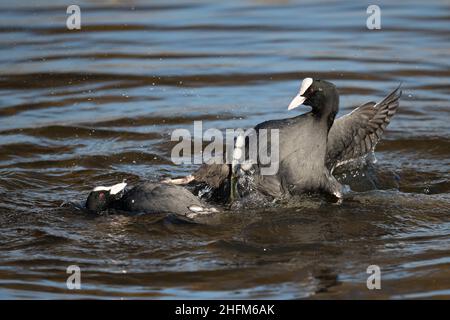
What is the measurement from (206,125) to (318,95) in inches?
73.7

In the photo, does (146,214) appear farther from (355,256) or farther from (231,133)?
(231,133)

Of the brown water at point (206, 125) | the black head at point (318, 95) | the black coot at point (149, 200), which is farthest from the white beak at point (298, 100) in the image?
the black coot at point (149, 200)

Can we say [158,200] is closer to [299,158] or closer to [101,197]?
[101,197]

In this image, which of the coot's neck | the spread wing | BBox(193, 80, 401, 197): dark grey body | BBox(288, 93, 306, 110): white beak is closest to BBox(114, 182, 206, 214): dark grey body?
BBox(193, 80, 401, 197): dark grey body

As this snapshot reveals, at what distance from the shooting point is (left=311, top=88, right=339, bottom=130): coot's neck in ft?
20.4

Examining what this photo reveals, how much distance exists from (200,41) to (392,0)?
3.05 m

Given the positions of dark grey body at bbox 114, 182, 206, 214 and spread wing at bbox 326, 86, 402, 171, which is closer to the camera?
dark grey body at bbox 114, 182, 206, 214

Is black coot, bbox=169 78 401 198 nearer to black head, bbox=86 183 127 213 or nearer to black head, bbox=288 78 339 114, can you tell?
black head, bbox=288 78 339 114

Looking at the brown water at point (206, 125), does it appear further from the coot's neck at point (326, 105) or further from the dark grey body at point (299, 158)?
the coot's neck at point (326, 105)

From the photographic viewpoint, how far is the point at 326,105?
20.4 ft

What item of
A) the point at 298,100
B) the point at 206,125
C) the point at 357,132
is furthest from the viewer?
the point at 206,125

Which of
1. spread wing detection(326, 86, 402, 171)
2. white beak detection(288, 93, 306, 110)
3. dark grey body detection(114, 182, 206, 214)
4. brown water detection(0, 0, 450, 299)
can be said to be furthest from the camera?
spread wing detection(326, 86, 402, 171)

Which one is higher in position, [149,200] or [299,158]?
[299,158]

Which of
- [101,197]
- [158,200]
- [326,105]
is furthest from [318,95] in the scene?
[101,197]
